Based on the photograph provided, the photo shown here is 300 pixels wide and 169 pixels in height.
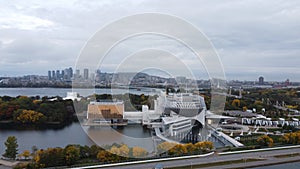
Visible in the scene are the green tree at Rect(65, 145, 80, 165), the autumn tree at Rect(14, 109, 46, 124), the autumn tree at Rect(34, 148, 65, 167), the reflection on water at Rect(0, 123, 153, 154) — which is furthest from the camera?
the autumn tree at Rect(14, 109, 46, 124)

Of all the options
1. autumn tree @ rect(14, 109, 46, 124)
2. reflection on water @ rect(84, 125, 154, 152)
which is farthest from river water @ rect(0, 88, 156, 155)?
autumn tree @ rect(14, 109, 46, 124)

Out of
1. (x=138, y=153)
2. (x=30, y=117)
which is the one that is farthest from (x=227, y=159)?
(x=30, y=117)

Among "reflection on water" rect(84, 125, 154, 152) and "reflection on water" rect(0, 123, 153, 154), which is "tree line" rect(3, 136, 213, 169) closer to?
"reflection on water" rect(0, 123, 153, 154)

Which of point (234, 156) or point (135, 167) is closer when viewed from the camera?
point (135, 167)

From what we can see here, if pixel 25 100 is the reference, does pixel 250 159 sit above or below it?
below

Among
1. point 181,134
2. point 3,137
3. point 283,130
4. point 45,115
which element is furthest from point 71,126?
point 283,130

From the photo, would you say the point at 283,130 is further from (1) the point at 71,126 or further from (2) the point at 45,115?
(2) the point at 45,115

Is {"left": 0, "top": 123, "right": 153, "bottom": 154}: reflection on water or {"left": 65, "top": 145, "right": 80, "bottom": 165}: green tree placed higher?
{"left": 65, "top": 145, "right": 80, "bottom": 165}: green tree

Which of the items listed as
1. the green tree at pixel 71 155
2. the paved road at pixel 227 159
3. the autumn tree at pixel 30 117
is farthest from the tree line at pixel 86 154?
the autumn tree at pixel 30 117

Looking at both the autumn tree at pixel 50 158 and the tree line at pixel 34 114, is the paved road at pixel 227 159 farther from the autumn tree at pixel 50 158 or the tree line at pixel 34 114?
the tree line at pixel 34 114

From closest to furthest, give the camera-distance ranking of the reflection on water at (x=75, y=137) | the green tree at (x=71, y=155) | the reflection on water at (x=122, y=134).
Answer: the green tree at (x=71, y=155) → the reflection on water at (x=75, y=137) → the reflection on water at (x=122, y=134)

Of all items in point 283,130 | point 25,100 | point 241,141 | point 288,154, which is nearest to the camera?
point 288,154
